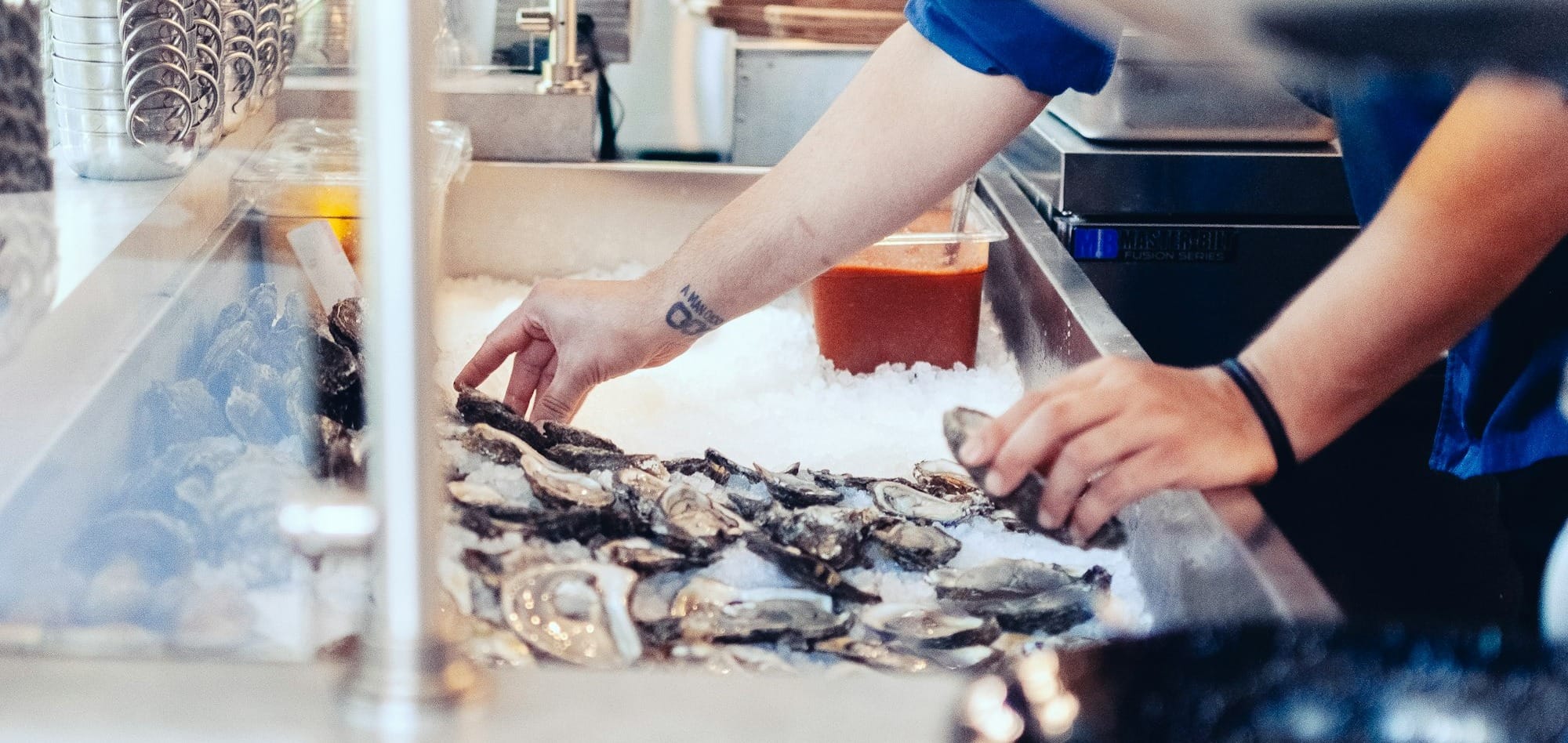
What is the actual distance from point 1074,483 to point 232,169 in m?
0.97

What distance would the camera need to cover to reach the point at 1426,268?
0.69 m

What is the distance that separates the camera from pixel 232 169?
4.17 feet

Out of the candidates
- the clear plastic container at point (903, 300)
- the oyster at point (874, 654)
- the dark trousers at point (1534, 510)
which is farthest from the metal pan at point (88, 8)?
the dark trousers at point (1534, 510)

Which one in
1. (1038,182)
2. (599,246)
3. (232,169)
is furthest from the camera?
(1038,182)

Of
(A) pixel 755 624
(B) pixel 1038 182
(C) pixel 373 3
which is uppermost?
(C) pixel 373 3

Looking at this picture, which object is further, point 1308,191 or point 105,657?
point 1308,191

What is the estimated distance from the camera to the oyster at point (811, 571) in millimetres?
729

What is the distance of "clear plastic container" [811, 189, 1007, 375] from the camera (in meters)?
1.06

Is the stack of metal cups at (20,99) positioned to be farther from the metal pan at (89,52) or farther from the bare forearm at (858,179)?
the bare forearm at (858,179)

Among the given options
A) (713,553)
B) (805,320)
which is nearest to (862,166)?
(805,320)

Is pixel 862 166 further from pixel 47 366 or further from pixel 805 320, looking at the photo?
pixel 47 366

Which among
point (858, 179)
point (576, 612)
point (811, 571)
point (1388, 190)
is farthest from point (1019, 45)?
point (576, 612)

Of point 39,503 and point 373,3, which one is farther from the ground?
point 373,3

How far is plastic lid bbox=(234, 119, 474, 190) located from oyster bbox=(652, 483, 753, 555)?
1.67 ft
